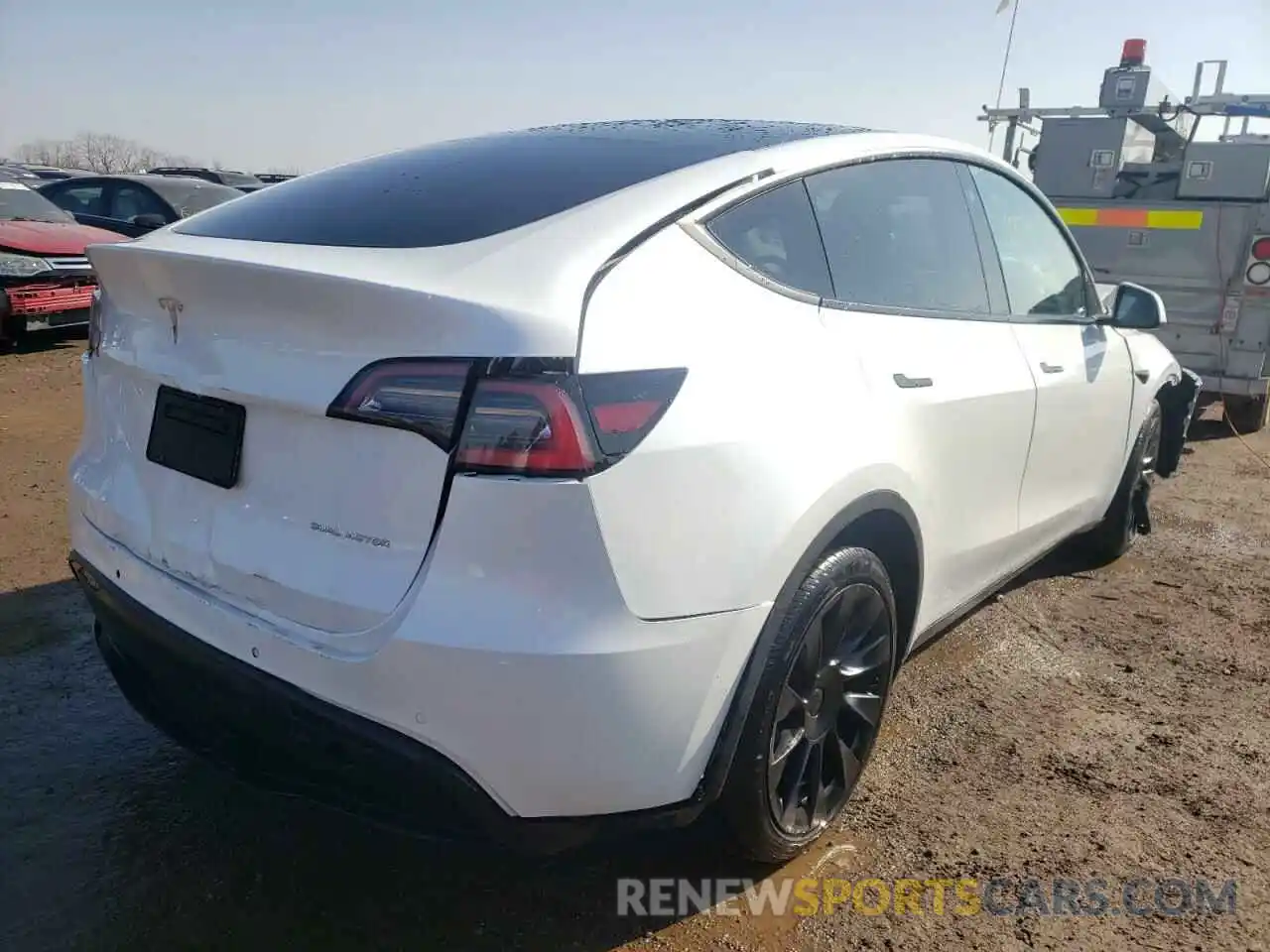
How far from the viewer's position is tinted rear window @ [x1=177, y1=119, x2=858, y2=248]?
6.69 ft

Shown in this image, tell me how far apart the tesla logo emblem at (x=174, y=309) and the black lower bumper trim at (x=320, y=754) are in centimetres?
57

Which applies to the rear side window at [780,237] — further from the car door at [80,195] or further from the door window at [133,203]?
the car door at [80,195]

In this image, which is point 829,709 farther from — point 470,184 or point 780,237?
point 470,184

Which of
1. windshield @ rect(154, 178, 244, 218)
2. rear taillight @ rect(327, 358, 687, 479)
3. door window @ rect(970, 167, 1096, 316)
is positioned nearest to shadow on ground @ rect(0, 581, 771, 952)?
rear taillight @ rect(327, 358, 687, 479)

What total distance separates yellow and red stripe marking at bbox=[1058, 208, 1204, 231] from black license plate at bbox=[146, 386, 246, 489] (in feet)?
22.4

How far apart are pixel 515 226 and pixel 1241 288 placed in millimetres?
7121

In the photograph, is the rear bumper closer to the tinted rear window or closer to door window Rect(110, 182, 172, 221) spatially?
the tinted rear window

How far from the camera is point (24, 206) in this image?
9188 mm

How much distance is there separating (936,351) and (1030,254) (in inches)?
42.9

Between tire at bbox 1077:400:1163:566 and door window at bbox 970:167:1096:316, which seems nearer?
door window at bbox 970:167:1096:316

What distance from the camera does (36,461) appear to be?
17.2ft

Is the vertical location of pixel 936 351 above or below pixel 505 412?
above

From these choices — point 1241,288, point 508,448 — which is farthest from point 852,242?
point 1241,288

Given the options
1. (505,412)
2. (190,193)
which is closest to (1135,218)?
(505,412)
